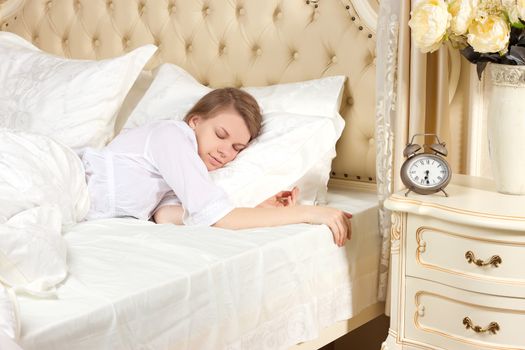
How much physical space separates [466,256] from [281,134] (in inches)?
27.6

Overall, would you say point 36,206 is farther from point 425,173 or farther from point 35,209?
point 425,173

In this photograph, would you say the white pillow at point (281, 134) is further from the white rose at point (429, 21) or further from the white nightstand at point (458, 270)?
the white rose at point (429, 21)

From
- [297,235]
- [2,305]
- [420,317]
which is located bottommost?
[420,317]

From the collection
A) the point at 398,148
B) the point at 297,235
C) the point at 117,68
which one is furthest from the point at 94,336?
the point at 117,68

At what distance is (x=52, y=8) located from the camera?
3473 millimetres

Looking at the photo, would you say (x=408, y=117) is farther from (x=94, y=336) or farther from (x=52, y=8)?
(x=52, y=8)

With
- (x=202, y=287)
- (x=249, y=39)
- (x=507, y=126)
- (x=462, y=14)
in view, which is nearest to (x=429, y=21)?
(x=462, y=14)

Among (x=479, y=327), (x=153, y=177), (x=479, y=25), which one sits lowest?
(x=479, y=327)

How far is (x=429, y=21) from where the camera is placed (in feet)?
6.63

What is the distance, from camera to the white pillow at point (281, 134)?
7.70ft

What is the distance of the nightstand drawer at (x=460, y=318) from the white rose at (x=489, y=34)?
23.6 inches

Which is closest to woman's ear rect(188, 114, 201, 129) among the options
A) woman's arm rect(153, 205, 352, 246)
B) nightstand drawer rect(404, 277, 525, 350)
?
woman's arm rect(153, 205, 352, 246)

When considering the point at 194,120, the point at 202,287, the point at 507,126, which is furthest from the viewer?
the point at 194,120

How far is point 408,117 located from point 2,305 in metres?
1.29
